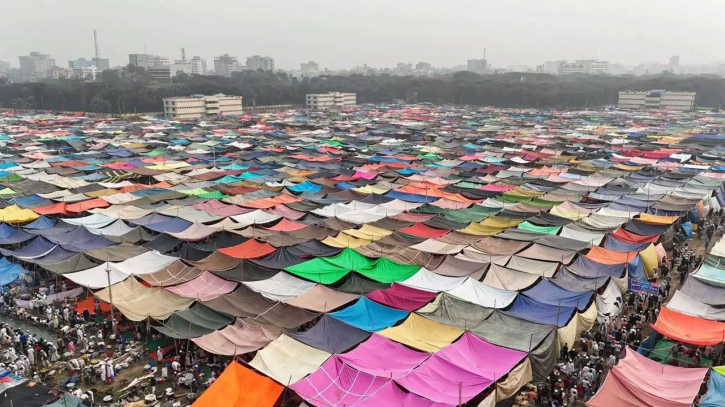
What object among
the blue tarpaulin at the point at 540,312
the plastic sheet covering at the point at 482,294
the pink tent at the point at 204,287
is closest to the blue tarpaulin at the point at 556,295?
the blue tarpaulin at the point at 540,312

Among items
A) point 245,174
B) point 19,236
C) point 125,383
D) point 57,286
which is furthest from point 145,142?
point 125,383

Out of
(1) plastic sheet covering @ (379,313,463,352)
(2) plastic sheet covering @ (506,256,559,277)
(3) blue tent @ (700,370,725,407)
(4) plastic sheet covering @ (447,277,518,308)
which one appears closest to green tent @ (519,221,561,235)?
(2) plastic sheet covering @ (506,256,559,277)

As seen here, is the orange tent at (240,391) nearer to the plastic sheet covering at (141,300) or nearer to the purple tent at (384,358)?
the purple tent at (384,358)

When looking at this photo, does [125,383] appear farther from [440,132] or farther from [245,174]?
[440,132]

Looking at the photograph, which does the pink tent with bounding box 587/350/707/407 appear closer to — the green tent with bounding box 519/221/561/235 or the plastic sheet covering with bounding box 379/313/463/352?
the plastic sheet covering with bounding box 379/313/463/352

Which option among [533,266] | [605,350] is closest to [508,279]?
[533,266]
